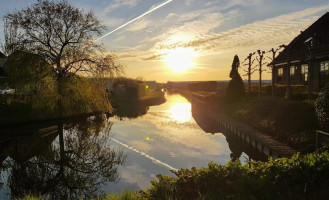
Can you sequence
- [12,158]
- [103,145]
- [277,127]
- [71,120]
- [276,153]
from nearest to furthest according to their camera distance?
1. [276,153]
2. [12,158]
3. [277,127]
4. [103,145]
5. [71,120]

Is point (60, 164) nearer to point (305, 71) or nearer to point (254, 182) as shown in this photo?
point (254, 182)

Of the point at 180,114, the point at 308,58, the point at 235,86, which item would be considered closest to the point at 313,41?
the point at 308,58

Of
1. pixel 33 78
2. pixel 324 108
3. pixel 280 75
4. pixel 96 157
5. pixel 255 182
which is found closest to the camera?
pixel 255 182

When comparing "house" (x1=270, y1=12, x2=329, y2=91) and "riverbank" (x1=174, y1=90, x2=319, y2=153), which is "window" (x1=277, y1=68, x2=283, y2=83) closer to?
"house" (x1=270, y1=12, x2=329, y2=91)

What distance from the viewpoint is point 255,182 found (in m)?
4.76

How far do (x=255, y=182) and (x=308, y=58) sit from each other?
18807 mm

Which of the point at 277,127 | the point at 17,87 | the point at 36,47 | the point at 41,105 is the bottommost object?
the point at 277,127

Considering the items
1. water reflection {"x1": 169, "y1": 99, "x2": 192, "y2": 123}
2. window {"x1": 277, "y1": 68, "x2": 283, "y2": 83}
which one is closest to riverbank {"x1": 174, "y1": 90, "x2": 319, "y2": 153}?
water reflection {"x1": 169, "y1": 99, "x2": 192, "y2": 123}

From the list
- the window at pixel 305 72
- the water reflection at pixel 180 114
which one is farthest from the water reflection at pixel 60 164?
the window at pixel 305 72

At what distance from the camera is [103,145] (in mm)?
15156

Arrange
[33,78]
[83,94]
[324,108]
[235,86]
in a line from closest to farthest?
[324,108] < [33,78] < [83,94] < [235,86]

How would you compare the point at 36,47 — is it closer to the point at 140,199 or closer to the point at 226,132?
the point at 226,132

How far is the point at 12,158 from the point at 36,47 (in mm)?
10272

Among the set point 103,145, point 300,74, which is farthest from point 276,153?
point 300,74
